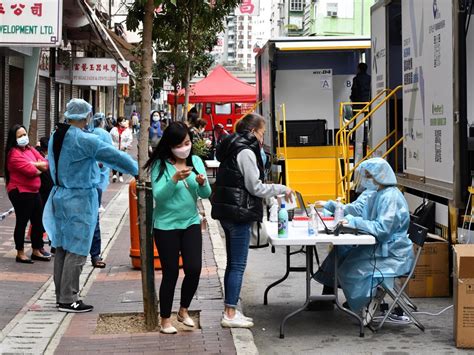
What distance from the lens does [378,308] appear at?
772 centimetres

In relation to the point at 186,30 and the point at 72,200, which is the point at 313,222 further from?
the point at 186,30

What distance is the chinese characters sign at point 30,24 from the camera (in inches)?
464

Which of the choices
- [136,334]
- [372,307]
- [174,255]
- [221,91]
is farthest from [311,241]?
[221,91]

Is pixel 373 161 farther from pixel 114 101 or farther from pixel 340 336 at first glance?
pixel 114 101

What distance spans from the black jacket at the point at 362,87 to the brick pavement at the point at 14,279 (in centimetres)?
693

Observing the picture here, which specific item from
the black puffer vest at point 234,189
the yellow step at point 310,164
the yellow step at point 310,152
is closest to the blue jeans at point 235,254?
the black puffer vest at point 234,189

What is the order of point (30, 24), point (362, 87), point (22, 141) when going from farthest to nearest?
point (362, 87)
point (30, 24)
point (22, 141)

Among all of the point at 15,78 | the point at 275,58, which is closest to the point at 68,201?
the point at 275,58

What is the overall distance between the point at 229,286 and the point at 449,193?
8.11ft

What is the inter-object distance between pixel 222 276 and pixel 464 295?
3500mm

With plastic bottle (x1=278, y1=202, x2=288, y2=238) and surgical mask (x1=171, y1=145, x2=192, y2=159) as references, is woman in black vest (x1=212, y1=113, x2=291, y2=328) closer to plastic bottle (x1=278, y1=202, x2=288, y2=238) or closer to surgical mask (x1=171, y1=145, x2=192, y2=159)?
plastic bottle (x1=278, y1=202, x2=288, y2=238)

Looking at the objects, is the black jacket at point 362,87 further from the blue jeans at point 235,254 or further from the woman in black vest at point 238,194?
the blue jeans at point 235,254

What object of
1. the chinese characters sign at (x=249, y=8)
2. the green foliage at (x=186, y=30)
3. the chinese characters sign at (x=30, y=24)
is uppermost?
the chinese characters sign at (x=249, y=8)

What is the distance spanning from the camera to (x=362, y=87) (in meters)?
15.7
